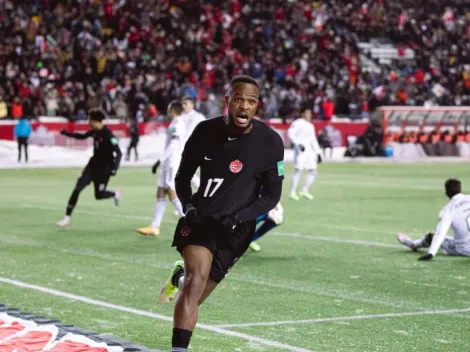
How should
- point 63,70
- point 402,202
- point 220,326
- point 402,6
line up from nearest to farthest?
point 220,326 → point 402,202 → point 63,70 → point 402,6

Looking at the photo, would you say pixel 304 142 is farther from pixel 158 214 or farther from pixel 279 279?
pixel 279 279

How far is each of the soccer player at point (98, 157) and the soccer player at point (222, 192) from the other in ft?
31.1

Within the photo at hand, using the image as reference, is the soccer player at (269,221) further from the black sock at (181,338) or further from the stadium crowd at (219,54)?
the stadium crowd at (219,54)

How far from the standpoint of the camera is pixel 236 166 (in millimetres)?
6191

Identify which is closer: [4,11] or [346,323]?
[346,323]

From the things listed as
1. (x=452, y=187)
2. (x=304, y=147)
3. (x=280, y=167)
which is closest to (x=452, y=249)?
(x=452, y=187)

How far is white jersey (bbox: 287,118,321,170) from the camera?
72.9 feet

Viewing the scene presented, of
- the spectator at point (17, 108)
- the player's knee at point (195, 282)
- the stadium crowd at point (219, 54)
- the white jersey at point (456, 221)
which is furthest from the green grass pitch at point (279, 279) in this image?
the stadium crowd at point (219, 54)

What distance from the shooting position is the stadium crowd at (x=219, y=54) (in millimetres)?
38344

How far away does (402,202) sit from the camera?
21.0 m

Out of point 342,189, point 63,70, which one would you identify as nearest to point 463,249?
point 342,189

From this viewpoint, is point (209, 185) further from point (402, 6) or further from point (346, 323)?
point (402, 6)

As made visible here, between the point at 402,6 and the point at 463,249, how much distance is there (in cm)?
4186

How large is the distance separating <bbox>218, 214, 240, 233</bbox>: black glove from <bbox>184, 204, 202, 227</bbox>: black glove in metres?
0.13
